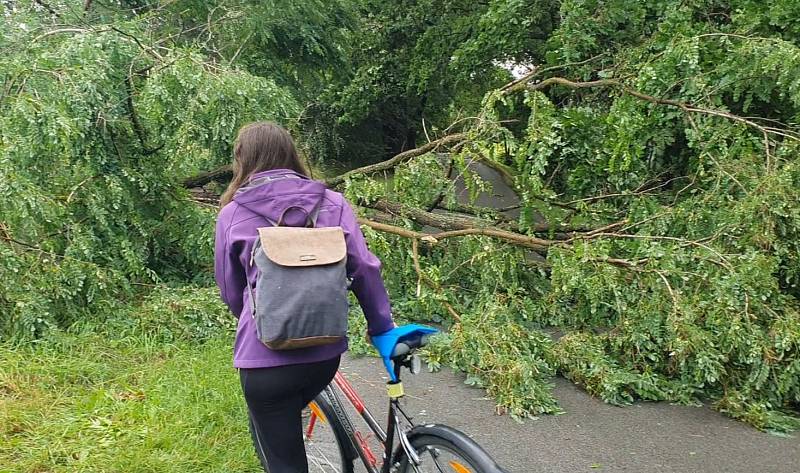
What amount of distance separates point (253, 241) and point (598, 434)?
2.58m

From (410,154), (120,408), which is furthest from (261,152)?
(410,154)

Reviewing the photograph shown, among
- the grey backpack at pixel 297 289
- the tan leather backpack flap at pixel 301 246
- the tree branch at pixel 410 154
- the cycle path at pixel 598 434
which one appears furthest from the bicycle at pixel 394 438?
the tree branch at pixel 410 154

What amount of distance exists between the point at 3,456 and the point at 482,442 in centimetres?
242

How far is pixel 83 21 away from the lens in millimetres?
5996

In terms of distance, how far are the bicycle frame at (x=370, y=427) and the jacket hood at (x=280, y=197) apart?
2.34ft

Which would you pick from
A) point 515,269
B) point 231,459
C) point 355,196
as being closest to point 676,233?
point 515,269

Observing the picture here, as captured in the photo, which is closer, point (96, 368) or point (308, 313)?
point (308, 313)

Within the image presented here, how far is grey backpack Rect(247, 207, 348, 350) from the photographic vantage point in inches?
74.5

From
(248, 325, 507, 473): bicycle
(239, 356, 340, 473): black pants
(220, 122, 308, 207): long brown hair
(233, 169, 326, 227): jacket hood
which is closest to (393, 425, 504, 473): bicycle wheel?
(248, 325, 507, 473): bicycle

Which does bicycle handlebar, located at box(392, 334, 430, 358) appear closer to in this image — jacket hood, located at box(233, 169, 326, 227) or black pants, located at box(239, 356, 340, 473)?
black pants, located at box(239, 356, 340, 473)

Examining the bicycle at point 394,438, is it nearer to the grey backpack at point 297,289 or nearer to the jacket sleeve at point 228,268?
the grey backpack at point 297,289

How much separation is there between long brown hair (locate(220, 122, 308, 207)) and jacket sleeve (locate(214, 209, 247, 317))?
0.16 meters

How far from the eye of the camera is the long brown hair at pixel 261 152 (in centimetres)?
212

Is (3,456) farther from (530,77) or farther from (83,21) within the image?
(530,77)
